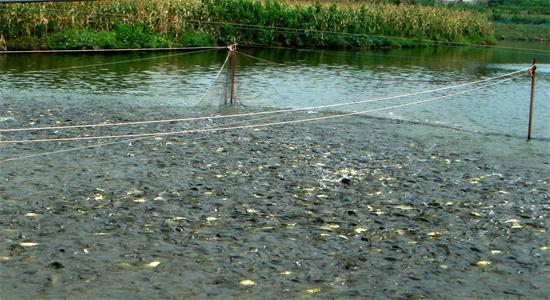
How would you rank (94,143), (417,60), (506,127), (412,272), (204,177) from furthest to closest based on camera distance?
(417,60)
(506,127)
(94,143)
(204,177)
(412,272)

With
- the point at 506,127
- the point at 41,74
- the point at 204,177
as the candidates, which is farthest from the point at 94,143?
the point at 41,74

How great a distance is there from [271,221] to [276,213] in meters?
0.36

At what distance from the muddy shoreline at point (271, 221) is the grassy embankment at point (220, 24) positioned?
13478mm

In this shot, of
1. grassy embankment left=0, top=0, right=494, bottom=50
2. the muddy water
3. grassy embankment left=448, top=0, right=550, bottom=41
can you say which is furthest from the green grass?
the muddy water

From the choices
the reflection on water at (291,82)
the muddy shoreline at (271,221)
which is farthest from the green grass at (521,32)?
the muddy shoreline at (271,221)

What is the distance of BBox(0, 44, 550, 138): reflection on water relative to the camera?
19.8 metres

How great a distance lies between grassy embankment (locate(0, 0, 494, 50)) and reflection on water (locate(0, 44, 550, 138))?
1574 mm

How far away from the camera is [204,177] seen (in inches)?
463

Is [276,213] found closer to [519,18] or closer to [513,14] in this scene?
[519,18]

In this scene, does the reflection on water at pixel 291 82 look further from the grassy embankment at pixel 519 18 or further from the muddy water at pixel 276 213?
the grassy embankment at pixel 519 18

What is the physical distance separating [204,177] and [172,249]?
330cm

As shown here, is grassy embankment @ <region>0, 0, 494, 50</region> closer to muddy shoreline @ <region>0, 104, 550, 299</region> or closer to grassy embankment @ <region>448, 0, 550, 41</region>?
grassy embankment @ <region>448, 0, 550, 41</region>

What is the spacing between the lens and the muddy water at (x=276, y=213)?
777 cm

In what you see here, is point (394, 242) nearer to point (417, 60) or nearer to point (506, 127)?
point (506, 127)
